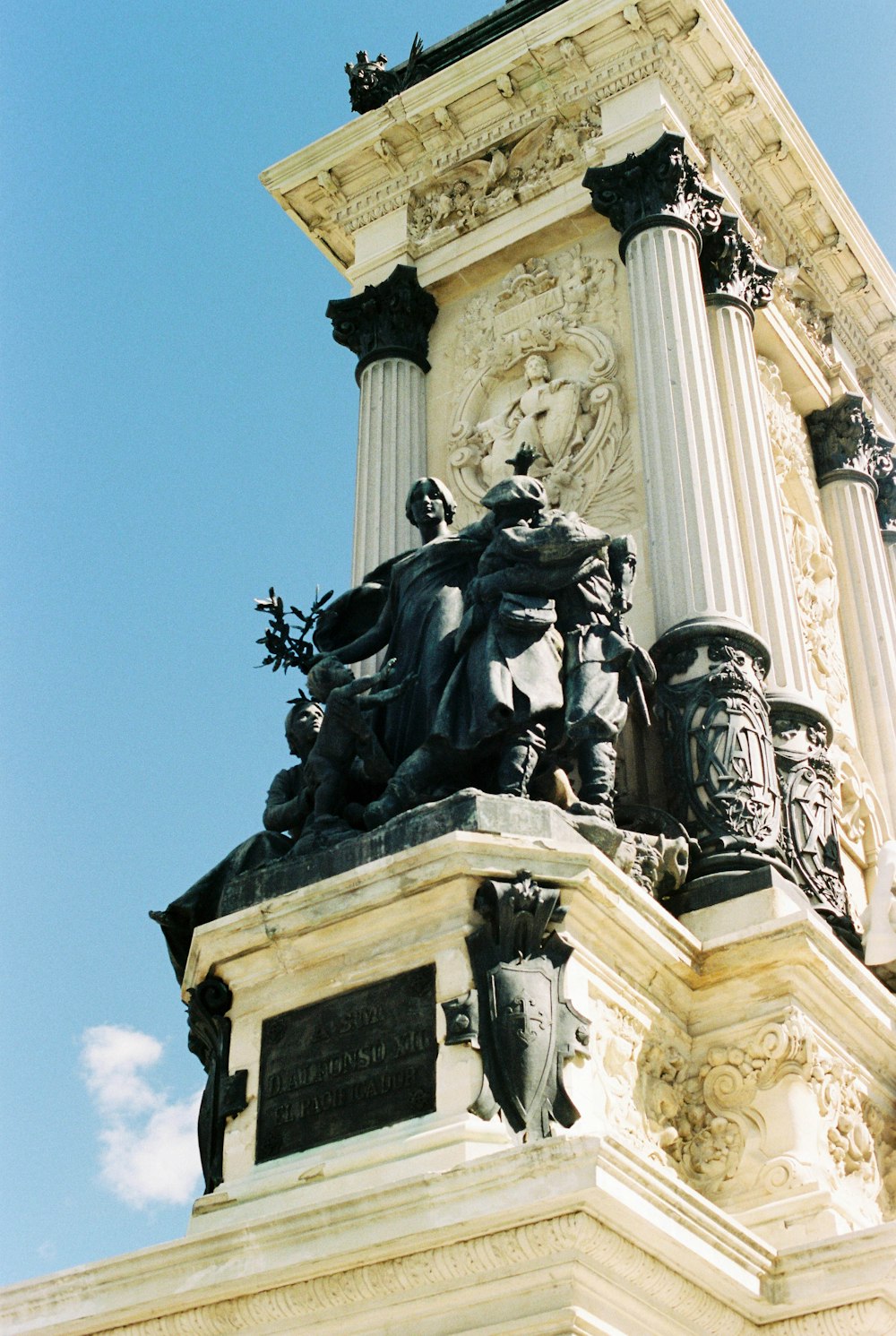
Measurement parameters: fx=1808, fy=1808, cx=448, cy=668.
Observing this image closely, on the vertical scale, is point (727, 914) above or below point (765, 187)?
below

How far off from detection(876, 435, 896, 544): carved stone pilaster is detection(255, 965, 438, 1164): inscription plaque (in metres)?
8.37

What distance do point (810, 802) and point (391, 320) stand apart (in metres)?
5.66

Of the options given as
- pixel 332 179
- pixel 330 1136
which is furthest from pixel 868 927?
pixel 332 179

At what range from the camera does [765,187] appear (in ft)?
49.7

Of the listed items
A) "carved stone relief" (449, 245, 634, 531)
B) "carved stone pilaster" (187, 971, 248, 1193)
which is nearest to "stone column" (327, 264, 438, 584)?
"carved stone relief" (449, 245, 634, 531)

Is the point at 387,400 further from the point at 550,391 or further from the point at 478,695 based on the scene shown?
the point at 478,695

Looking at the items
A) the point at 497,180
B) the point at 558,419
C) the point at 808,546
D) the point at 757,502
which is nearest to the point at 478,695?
the point at 757,502

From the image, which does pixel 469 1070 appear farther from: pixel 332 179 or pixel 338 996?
pixel 332 179

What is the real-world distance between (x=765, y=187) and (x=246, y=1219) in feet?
33.5

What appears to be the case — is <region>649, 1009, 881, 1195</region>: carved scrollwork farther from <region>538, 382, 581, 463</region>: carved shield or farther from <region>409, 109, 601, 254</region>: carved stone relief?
<region>409, 109, 601, 254</region>: carved stone relief

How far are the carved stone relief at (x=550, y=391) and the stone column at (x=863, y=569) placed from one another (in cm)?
266

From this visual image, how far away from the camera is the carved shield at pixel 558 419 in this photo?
13.0 meters

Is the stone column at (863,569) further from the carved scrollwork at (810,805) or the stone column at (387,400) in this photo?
the stone column at (387,400)

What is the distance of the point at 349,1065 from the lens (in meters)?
8.53
